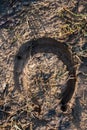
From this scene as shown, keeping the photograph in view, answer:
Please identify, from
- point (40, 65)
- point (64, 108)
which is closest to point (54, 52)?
point (40, 65)

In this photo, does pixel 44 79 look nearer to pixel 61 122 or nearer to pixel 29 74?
pixel 29 74

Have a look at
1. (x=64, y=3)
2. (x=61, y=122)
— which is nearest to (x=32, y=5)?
(x=64, y=3)

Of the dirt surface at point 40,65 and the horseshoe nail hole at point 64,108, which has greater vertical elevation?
the dirt surface at point 40,65

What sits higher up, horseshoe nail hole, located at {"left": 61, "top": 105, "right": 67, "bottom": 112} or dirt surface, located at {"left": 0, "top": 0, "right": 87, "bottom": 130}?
dirt surface, located at {"left": 0, "top": 0, "right": 87, "bottom": 130}

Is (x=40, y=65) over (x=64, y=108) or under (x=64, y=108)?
over

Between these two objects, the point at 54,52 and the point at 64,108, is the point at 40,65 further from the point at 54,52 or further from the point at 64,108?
the point at 64,108

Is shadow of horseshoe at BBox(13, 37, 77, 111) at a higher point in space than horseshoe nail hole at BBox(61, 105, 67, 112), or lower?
higher
